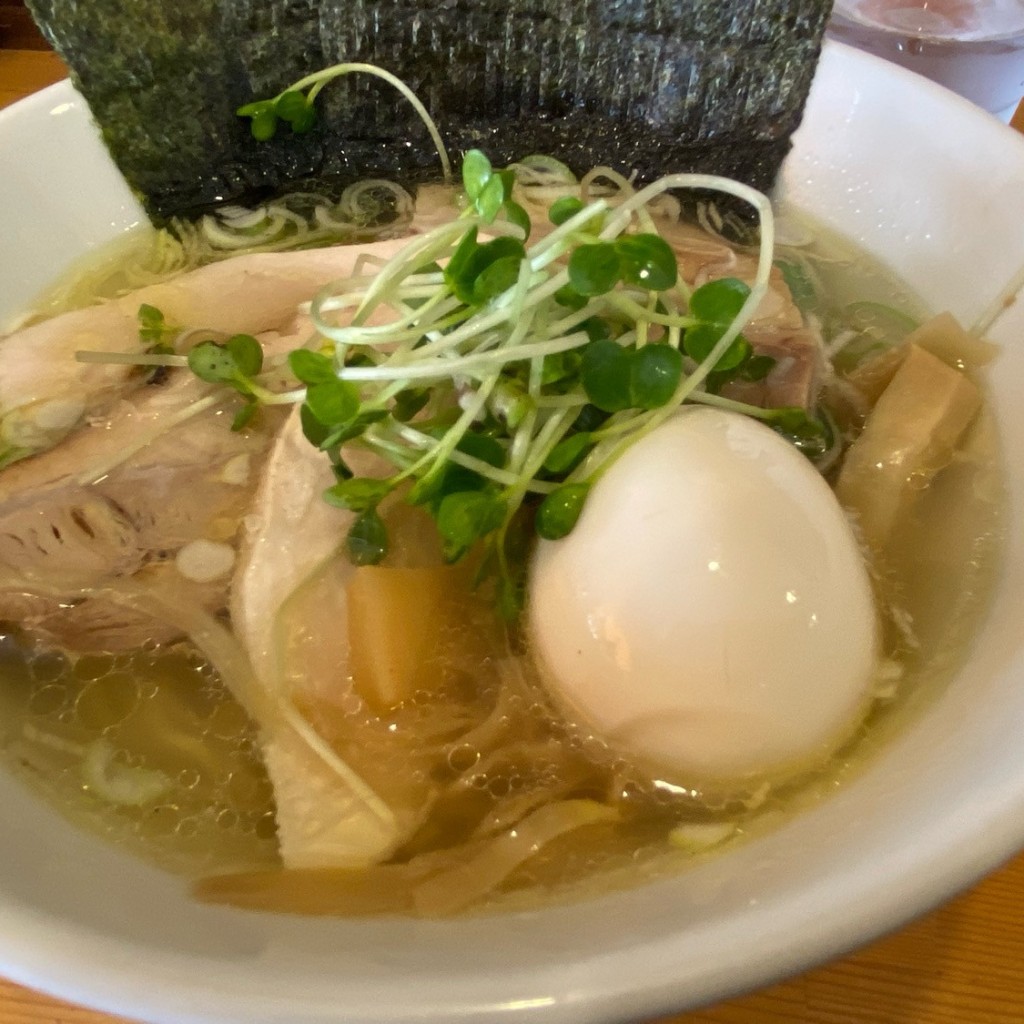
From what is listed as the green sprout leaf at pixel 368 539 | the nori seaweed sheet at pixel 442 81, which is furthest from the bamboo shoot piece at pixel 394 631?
the nori seaweed sheet at pixel 442 81

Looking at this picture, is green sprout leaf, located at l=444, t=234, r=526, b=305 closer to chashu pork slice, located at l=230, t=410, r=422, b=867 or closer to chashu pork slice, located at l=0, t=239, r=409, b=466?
chashu pork slice, located at l=230, t=410, r=422, b=867

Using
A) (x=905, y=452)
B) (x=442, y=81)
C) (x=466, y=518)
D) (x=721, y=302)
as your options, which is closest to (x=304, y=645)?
(x=466, y=518)

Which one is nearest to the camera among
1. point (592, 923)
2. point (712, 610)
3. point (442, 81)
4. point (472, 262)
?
point (592, 923)

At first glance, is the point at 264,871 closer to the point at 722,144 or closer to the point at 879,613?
the point at 879,613

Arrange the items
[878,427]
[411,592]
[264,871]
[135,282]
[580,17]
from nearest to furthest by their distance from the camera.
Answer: [264,871] → [411,592] → [878,427] → [580,17] → [135,282]

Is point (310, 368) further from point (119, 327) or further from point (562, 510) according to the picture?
point (119, 327)

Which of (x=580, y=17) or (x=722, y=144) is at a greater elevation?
(x=580, y=17)

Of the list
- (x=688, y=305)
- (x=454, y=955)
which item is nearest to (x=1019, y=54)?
(x=688, y=305)
